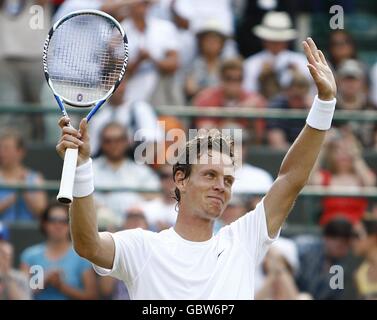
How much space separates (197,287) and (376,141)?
6.19 m

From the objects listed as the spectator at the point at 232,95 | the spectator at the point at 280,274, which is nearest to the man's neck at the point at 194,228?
the spectator at the point at 280,274

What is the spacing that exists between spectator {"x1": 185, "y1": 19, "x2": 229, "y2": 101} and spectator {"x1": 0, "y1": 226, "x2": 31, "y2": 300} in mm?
2861

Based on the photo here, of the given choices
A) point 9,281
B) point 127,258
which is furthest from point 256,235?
point 9,281

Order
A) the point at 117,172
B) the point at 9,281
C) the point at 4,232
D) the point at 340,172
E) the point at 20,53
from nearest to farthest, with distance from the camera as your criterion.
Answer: the point at 9,281
the point at 4,232
the point at 117,172
the point at 340,172
the point at 20,53

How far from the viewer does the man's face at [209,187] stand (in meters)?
5.55

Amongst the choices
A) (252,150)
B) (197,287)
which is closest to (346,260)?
(252,150)

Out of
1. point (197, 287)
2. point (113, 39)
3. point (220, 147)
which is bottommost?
point (197, 287)

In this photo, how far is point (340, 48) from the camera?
1230 cm

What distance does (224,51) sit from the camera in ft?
39.8

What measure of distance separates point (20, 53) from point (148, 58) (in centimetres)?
120

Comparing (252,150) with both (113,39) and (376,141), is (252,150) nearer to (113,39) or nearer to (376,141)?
(376,141)

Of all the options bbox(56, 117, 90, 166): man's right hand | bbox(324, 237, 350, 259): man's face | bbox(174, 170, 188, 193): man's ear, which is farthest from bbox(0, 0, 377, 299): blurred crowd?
bbox(56, 117, 90, 166): man's right hand

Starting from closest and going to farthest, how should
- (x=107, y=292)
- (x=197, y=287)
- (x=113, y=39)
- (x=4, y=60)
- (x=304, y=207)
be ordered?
1. (x=197, y=287)
2. (x=113, y=39)
3. (x=107, y=292)
4. (x=304, y=207)
5. (x=4, y=60)

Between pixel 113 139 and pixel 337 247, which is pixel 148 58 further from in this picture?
pixel 337 247
